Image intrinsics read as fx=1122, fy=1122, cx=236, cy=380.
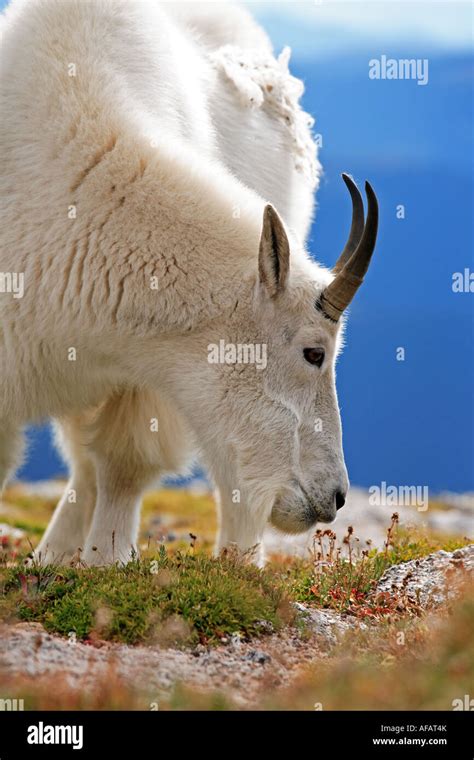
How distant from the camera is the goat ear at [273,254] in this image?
6.22m

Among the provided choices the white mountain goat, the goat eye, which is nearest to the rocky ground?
the white mountain goat

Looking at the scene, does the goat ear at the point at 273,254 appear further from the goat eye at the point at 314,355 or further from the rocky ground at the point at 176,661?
the rocky ground at the point at 176,661

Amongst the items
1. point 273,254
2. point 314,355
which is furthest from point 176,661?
point 273,254

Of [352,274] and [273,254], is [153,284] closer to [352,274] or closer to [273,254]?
[273,254]

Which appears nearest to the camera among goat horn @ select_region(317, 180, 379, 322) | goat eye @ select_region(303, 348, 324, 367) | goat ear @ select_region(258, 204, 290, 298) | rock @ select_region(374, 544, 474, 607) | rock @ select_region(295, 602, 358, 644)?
goat ear @ select_region(258, 204, 290, 298)

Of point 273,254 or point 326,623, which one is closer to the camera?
point 273,254

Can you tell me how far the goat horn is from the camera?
648cm

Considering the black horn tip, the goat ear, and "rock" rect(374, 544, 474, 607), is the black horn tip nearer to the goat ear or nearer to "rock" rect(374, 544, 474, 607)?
the goat ear

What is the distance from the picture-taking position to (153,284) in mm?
6578

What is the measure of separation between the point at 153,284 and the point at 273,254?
74cm

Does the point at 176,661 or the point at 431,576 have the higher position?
the point at 431,576

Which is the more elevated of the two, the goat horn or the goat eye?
the goat horn

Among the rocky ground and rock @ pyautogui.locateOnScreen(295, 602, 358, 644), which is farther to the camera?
rock @ pyautogui.locateOnScreen(295, 602, 358, 644)
